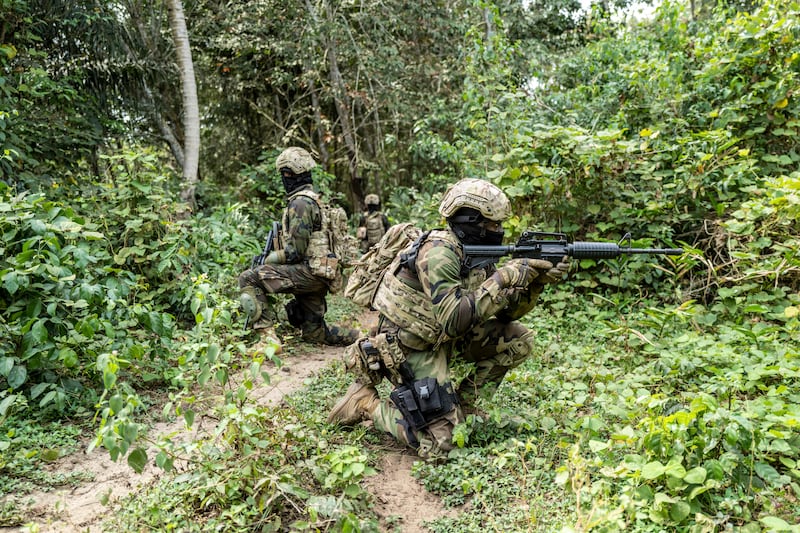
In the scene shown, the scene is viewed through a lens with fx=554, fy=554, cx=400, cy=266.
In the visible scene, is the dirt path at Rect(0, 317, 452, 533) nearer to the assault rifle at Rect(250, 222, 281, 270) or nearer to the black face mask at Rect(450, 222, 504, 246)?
the black face mask at Rect(450, 222, 504, 246)

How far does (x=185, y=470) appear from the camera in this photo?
3.17 m

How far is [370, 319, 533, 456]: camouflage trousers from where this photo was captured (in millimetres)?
3760

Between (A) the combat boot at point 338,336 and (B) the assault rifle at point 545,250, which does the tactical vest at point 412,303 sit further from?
(A) the combat boot at point 338,336

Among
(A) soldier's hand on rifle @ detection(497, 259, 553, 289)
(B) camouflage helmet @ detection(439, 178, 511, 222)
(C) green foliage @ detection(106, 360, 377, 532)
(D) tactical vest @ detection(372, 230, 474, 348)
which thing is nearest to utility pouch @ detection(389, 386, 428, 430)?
(D) tactical vest @ detection(372, 230, 474, 348)

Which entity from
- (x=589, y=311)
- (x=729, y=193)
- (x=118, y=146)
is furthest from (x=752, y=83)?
(x=118, y=146)

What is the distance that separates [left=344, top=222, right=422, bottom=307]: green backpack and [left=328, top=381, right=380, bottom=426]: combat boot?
68 cm

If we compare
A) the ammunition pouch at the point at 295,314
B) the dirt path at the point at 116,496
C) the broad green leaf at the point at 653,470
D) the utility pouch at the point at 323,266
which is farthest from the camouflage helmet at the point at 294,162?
the broad green leaf at the point at 653,470

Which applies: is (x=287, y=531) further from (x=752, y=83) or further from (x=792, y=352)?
(x=752, y=83)

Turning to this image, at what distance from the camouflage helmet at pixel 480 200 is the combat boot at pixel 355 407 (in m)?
1.46

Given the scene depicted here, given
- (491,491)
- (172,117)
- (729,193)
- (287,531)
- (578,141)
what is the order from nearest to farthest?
(287,531)
(491,491)
(729,193)
(578,141)
(172,117)

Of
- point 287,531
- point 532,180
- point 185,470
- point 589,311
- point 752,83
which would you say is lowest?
point 589,311

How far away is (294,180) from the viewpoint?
5.98 meters

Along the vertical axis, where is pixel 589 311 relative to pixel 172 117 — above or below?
below

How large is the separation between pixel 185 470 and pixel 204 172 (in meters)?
11.3
